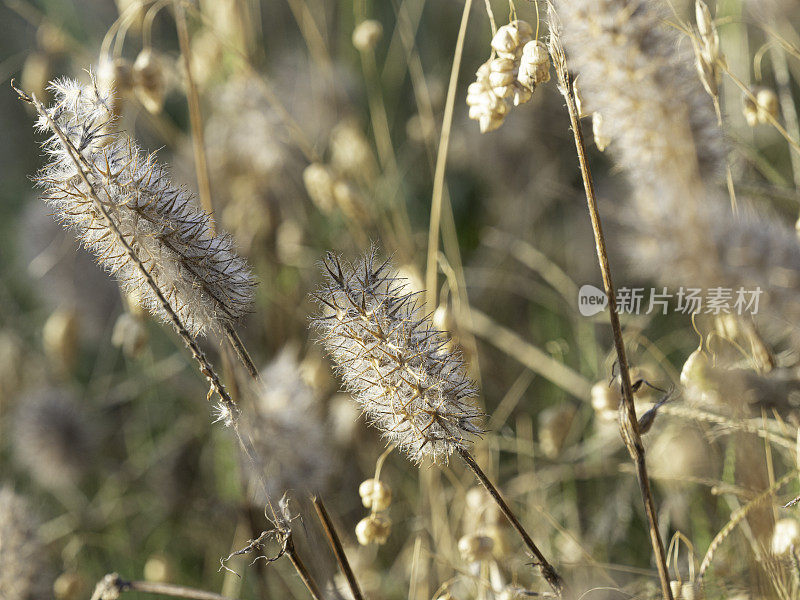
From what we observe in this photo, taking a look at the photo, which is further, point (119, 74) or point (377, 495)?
point (119, 74)

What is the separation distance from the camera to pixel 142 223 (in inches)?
36.2

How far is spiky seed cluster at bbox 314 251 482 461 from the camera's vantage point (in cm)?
93

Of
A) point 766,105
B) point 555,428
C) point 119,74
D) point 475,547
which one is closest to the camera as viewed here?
point 475,547

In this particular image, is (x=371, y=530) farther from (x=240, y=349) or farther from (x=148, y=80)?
(x=148, y=80)

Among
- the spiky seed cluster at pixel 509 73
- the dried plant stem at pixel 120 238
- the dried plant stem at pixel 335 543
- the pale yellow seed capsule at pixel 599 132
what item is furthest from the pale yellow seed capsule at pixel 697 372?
the dried plant stem at pixel 120 238

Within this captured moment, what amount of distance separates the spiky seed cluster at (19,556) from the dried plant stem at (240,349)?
2.89ft

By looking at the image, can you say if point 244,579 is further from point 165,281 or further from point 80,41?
point 80,41

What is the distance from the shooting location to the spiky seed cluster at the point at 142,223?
92 cm

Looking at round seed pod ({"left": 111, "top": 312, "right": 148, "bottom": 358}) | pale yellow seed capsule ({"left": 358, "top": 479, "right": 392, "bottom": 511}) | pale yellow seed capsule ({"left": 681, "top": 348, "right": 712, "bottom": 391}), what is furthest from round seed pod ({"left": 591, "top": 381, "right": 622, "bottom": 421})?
round seed pod ({"left": 111, "top": 312, "right": 148, "bottom": 358})

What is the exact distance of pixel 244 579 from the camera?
6.22 feet

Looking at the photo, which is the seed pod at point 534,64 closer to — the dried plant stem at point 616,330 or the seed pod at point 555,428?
the dried plant stem at point 616,330

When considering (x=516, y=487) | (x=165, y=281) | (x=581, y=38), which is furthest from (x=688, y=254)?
(x=516, y=487)

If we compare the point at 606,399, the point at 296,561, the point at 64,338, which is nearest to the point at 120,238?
the point at 296,561
